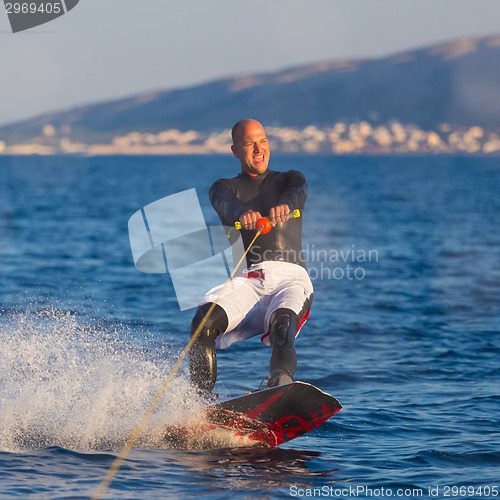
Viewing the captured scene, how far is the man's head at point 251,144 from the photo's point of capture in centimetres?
823

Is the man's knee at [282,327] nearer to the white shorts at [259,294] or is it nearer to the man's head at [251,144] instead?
the white shorts at [259,294]

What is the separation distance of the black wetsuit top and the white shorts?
0.13 m

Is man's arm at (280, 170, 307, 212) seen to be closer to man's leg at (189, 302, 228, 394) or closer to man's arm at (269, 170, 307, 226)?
man's arm at (269, 170, 307, 226)

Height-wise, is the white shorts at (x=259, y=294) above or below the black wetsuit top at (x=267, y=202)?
below

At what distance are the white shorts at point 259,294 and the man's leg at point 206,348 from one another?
133mm

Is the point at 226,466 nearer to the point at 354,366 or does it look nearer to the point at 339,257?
the point at 354,366

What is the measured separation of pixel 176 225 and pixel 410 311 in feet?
60.8

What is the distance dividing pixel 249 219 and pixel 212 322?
103 cm

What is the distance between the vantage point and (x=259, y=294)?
821 centimetres

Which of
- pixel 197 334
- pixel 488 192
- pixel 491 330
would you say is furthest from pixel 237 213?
pixel 488 192

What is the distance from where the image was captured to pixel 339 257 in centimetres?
2989

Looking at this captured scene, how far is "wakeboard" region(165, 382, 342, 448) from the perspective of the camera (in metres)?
7.70

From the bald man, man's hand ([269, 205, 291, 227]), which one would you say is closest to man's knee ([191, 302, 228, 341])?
the bald man

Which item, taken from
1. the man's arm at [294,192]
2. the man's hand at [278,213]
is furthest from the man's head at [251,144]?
the man's hand at [278,213]
